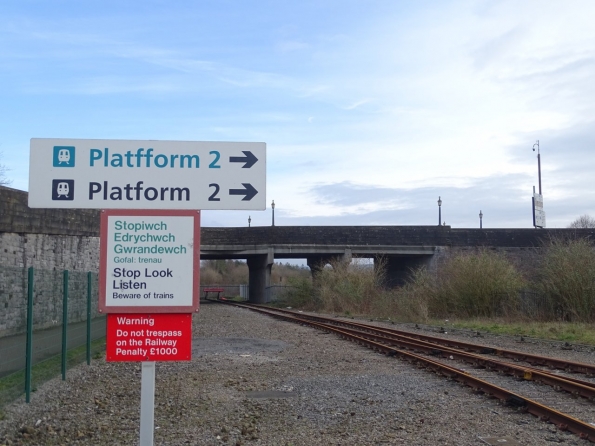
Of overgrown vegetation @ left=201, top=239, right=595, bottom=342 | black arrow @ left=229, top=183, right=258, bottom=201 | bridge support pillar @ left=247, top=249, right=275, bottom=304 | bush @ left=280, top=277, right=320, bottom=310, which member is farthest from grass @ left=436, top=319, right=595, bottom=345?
bridge support pillar @ left=247, top=249, right=275, bottom=304

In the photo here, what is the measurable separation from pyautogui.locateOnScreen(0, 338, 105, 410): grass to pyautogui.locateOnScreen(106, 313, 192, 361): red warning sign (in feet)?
14.3

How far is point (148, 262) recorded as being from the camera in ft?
16.4

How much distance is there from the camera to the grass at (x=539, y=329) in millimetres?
19656

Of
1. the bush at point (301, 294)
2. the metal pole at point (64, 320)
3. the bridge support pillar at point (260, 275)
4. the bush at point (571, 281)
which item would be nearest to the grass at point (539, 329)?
the bush at point (571, 281)

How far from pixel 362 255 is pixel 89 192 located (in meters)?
43.1

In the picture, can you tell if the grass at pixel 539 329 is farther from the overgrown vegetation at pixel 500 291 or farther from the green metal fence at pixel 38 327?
the green metal fence at pixel 38 327

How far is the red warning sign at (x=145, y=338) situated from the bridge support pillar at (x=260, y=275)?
43.3 meters

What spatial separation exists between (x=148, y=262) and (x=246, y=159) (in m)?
1.09

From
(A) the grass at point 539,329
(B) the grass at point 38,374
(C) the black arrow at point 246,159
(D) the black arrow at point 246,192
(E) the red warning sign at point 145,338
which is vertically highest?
(C) the black arrow at point 246,159

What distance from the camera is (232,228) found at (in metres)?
51.5

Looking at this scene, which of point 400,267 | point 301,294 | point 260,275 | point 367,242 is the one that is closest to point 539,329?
point 367,242

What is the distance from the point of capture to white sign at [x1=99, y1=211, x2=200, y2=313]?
4.96 m

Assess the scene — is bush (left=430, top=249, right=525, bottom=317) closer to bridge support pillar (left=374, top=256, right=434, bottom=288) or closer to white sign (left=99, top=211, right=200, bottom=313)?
bridge support pillar (left=374, top=256, right=434, bottom=288)

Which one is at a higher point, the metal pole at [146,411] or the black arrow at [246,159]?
the black arrow at [246,159]
